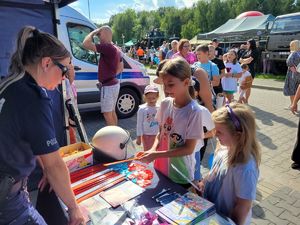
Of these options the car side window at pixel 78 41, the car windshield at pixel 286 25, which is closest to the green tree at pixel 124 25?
the car windshield at pixel 286 25

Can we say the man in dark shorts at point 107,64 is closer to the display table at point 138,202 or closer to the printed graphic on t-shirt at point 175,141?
the printed graphic on t-shirt at point 175,141

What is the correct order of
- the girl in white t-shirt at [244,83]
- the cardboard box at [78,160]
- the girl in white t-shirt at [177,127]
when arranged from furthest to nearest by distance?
the girl in white t-shirt at [244,83], the cardboard box at [78,160], the girl in white t-shirt at [177,127]

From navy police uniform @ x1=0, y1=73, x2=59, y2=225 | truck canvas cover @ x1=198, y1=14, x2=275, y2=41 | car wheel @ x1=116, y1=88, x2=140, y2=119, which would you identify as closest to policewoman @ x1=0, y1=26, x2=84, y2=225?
navy police uniform @ x1=0, y1=73, x2=59, y2=225

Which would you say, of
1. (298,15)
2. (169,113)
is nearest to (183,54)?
(169,113)

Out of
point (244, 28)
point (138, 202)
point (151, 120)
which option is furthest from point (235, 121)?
point (244, 28)

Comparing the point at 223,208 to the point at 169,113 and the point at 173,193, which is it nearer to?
the point at 173,193

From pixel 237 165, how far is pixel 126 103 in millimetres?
5244

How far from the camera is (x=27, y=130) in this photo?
123cm

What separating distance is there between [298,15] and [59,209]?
14.2m

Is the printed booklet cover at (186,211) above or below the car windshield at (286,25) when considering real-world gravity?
below

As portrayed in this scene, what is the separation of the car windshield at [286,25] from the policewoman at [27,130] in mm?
13791

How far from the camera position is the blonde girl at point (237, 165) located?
1.57 meters

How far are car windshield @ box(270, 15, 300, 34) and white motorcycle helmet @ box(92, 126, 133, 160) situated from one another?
13087 millimetres

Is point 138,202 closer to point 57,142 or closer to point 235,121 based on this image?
point 57,142
